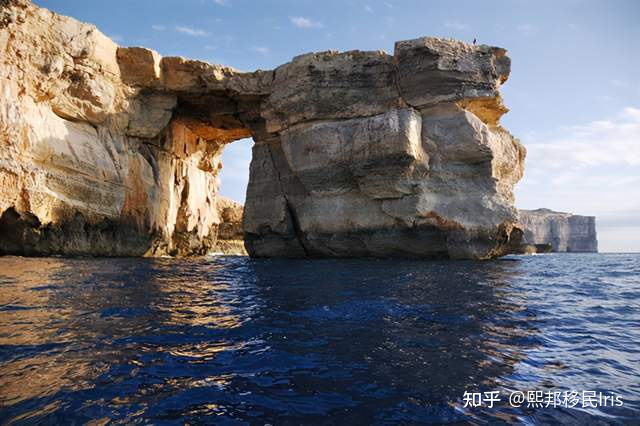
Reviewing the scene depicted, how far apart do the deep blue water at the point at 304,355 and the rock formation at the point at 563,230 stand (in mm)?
105035

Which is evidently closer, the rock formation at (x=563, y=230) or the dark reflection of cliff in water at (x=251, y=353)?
the dark reflection of cliff in water at (x=251, y=353)

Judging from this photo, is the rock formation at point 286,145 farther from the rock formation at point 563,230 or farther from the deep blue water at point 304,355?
the rock formation at point 563,230

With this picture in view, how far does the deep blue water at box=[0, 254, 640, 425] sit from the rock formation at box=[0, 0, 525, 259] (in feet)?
33.0

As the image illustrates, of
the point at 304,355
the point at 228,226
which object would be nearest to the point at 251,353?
the point at 304,355

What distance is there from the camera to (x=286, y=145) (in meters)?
21.0

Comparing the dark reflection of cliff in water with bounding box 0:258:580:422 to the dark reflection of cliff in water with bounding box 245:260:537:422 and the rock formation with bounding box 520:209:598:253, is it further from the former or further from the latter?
the rock formation with bounding box 520:209:598:253

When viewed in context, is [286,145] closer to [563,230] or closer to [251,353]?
[251,353]

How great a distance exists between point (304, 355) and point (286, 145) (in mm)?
17727

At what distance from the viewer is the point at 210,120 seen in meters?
25.4

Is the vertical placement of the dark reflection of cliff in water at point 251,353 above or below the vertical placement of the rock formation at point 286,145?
below

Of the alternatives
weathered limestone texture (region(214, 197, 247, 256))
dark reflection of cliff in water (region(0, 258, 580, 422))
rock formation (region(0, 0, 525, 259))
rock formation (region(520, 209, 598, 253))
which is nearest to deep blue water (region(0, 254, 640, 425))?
dark reflection of cliff in water (region(0, 258, 580, 422))

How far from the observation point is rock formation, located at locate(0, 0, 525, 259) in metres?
16.1

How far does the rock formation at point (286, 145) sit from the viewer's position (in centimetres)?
1606

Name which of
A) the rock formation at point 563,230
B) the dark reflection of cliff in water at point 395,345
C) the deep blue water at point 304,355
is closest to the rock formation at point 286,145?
the deep blue water at point 304,355
